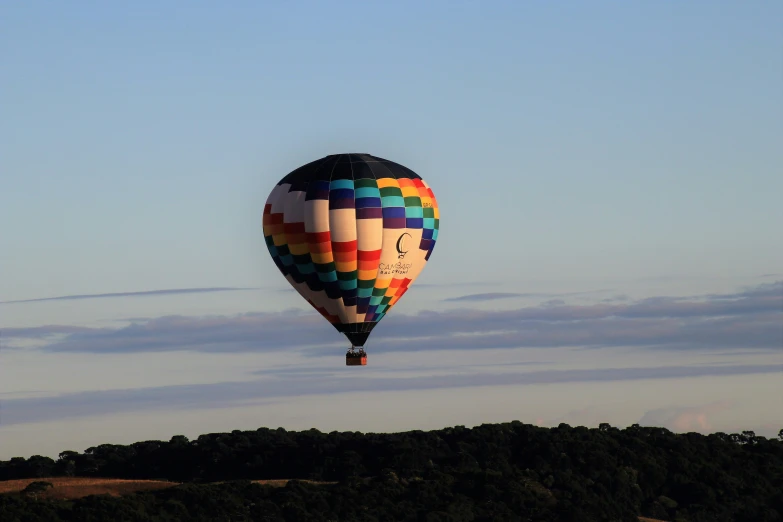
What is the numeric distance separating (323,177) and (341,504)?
131ft

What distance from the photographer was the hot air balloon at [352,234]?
70.8 m

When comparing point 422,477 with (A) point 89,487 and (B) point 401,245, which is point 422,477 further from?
(B) point 401,245

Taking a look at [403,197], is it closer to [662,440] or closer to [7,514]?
[7,514]

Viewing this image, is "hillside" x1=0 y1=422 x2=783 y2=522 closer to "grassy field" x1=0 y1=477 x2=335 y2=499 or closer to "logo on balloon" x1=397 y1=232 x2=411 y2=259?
"grassy field" x1=0 y1=477 x2=335 y2=499

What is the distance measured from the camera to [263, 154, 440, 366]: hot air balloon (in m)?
70.8

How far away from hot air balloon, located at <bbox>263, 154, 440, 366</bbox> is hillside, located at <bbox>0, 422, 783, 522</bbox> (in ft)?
108

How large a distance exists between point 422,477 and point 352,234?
2017 inches

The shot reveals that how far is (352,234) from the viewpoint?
70500 millimetres

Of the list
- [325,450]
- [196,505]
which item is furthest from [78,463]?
[196,505]

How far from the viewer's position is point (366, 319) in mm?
72375

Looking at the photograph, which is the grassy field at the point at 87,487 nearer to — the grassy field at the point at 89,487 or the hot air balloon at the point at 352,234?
the grassy field at the point at 89,487

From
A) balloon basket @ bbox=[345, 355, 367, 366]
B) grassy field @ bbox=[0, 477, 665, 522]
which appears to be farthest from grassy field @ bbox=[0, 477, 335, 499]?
balloon basket @ bbox=[345, 355, 367, 366]

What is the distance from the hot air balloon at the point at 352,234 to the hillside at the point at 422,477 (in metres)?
32.8

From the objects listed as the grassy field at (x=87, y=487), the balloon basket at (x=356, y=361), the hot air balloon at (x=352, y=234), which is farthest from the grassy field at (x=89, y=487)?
the balloon basket at (x=356, y=361)
